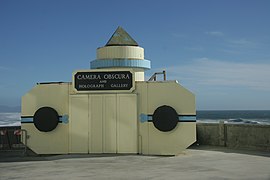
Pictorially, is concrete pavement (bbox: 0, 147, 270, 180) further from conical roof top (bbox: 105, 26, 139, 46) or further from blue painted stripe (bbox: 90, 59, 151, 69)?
conical roof top (bbox: 105, 26, 139, 46)

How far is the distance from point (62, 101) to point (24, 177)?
222 inches

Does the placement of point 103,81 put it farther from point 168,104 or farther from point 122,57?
point 122,57

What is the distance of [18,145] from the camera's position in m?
17.0

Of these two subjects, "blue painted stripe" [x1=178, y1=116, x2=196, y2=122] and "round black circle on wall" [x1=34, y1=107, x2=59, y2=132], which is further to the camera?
"round black circle on wall" [x1=34, y1=107, x2=59, y2=132]

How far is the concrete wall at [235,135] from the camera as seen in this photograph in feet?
54.9

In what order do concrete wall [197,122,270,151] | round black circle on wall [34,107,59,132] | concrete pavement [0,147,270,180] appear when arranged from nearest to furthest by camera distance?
concrete pavement [0,147,270,180] < round black circle on wall [34,107,59,132] < concrete wall [197,122,270,151]

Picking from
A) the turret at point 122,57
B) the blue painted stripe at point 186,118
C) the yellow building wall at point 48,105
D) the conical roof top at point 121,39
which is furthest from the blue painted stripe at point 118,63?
the blue painted stripe at point 186,118

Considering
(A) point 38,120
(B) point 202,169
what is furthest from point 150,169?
(A) point 38,120

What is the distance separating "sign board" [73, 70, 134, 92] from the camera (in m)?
15.1

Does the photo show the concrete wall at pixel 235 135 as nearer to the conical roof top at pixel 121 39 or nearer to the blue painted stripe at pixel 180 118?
the blue painted stripe at pixel 180 118

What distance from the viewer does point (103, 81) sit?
15.2 metres

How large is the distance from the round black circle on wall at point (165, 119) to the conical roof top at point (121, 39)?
5.71 m

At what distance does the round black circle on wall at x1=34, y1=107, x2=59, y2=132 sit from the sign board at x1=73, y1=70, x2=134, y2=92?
5.32 feet

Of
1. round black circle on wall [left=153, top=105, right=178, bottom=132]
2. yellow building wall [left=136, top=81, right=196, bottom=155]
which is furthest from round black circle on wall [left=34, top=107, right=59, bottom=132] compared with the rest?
round black circle on wall [left=153, top=105, right=178, bottom=132]
